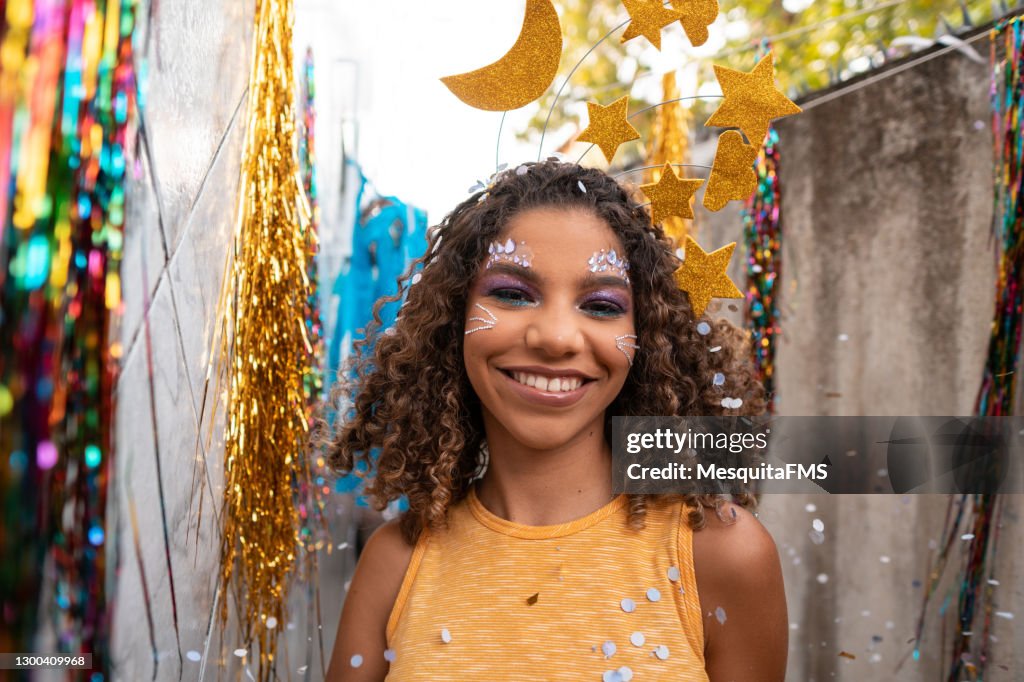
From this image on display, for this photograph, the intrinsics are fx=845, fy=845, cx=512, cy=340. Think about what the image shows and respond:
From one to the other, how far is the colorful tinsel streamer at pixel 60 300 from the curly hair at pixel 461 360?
0.74 m

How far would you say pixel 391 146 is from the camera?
9.19 ft

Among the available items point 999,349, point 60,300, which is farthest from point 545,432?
point 999,349

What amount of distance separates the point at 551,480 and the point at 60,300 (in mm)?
912

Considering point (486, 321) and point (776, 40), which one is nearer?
point (486, 321)

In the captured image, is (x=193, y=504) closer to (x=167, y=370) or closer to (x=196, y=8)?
(x=167, y=370)

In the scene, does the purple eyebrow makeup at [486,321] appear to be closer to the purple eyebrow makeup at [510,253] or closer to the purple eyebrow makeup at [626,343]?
the purple eyebrow makeup at [510,253]

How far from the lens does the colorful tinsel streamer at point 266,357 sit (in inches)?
59.3

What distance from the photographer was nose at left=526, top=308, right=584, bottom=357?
4.23 ft

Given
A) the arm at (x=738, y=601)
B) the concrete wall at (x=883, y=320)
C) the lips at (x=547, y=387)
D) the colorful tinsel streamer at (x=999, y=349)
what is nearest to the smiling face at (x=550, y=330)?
the lips at (x=547, y=387)

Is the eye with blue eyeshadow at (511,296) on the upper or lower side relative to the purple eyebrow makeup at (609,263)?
lower

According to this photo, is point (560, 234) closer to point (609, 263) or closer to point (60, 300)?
point (609, 263)

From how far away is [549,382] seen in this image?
4.36 feet

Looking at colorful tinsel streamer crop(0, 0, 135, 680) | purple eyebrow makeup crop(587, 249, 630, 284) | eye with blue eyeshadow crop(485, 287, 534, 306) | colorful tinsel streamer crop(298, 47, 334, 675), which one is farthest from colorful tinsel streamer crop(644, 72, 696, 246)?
colorful tinsel streamer crop(0, 0, 135, 680)

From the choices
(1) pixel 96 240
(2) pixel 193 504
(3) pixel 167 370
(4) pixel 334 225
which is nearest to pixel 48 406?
(1) pixel 96 240
